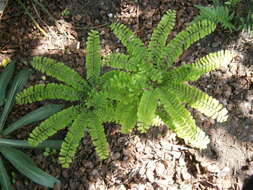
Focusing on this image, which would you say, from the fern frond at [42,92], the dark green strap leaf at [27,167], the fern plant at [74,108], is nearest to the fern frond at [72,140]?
the fern plant at [74,108]

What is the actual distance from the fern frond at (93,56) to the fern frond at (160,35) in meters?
0.52

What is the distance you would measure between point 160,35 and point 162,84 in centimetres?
46

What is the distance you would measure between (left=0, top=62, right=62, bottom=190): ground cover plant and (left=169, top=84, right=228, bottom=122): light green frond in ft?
5.13

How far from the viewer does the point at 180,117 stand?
2762mm

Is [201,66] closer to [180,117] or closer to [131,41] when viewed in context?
[180,117]

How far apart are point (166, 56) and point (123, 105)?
620 mm

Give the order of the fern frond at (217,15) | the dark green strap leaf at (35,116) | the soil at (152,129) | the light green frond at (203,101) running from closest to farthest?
the light green frond at (203,101) < the soil at (152,129) < the dark green strap leaf at (35,116) < the fern frond at (217,15)

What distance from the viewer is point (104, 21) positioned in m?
4.30

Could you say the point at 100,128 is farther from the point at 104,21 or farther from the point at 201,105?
the point at 104,21

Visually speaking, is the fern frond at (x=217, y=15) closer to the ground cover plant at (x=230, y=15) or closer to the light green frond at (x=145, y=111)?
the ground cover plant at (x=230, y=15)

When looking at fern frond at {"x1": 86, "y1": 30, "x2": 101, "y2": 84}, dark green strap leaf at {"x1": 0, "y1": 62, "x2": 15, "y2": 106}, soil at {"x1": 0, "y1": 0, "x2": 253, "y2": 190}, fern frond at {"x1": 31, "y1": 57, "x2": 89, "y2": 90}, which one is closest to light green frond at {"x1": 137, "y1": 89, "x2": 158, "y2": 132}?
fern frond at {"x1": 86, "y1": 30, "x2": 101, "y2": 84}

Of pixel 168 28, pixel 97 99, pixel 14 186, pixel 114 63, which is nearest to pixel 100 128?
pixel 97 99

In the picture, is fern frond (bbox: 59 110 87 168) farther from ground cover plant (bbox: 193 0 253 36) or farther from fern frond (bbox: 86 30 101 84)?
ground cover plant (bbox: 193 0 253 36)

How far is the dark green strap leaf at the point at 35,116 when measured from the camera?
3.62 metres
